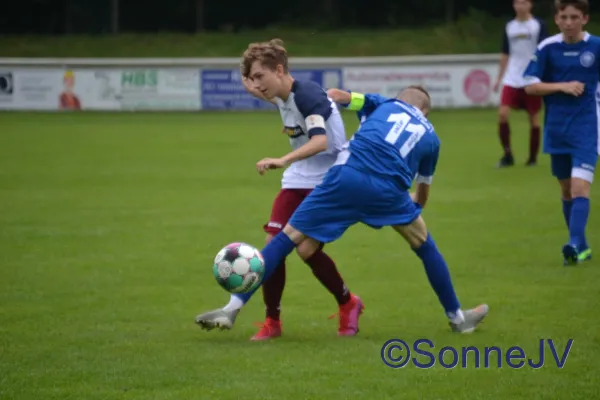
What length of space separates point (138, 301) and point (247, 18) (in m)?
30.0

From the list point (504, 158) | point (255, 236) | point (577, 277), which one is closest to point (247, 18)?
point (504, 158)

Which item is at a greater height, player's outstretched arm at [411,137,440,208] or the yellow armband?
the yellow armband

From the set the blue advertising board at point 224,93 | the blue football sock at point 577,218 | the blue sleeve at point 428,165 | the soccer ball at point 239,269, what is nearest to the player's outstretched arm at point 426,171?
the blue sleeve at point 428,165

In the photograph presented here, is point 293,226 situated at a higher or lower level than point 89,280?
higher

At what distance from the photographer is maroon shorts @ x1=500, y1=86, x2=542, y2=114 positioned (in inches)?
632

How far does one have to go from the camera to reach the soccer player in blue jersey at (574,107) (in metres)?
8.97

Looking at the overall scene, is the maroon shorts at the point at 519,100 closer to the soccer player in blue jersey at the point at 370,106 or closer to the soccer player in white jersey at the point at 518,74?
the soccer player in white jersey at the point at 518,74

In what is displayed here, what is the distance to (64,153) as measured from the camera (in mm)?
18828

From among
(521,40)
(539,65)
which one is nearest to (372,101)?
(539,65)

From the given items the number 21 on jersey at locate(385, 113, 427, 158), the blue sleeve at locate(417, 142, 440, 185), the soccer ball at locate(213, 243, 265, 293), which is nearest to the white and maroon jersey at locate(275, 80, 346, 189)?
the number 21 on jersey at locate(385, 113, 427, 158)

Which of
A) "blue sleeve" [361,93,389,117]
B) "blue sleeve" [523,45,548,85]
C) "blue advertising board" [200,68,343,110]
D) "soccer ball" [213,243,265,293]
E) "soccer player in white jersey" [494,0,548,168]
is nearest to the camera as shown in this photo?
"soccer ball" [213,243,265,293]

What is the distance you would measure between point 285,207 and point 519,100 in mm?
10166

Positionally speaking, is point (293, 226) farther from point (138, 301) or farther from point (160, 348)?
point (138, 301)

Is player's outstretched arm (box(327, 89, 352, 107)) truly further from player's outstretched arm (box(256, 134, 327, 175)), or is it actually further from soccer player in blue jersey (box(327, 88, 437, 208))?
player's outstretched arm (box(256, 134, 327, 175))
